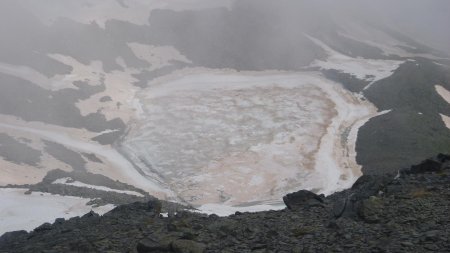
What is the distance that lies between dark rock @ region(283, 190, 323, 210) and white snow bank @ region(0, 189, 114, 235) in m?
15.2

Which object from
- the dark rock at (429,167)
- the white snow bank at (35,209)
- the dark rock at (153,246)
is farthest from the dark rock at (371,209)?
the white snow bank at (35,209)

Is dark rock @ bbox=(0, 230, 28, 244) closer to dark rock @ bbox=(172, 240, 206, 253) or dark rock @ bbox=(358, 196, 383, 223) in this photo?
dark rock @ bbox=(172, 240, 206, 253)

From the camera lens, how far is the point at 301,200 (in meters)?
20.3

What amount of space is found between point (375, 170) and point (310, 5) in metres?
103

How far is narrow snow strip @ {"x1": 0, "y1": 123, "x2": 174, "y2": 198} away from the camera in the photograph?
201ft

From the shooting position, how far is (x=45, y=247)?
15375 millimetres

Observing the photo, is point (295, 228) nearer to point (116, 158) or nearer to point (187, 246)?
point (187, 246)

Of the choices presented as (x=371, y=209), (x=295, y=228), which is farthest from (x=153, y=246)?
(x=371, y=209)

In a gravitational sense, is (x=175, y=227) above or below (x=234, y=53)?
below

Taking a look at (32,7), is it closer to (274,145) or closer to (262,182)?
(274,145)

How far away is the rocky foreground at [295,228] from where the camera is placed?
13.7 m

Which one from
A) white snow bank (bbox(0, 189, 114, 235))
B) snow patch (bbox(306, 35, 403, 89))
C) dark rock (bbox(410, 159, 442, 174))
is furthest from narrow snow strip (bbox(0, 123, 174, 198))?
snow patch (bbox(306, 35, 403, 89))

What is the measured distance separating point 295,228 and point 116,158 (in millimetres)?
59001

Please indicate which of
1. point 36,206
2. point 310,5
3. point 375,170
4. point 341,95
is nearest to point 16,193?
point 36,206
